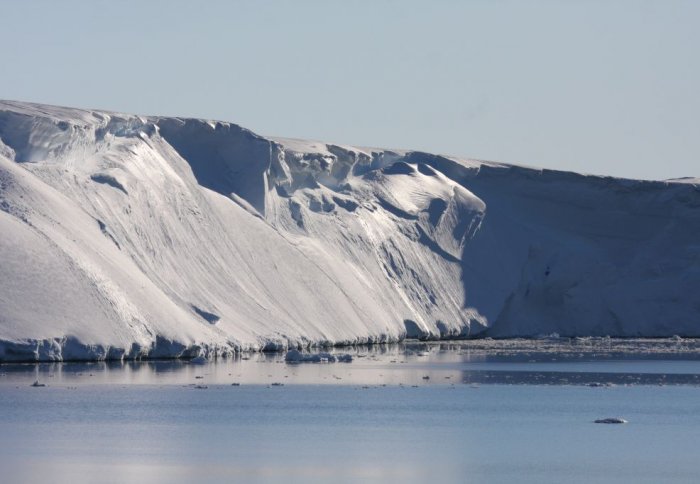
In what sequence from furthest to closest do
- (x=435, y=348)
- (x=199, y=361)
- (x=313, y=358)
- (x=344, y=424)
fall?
1. (x=435, y=348)
2. (x=313, y=358)
3. (x=199, y=361)
4. (x=344, y=424)

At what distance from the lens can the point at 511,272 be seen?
70.7m

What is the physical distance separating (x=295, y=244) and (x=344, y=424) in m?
31.6

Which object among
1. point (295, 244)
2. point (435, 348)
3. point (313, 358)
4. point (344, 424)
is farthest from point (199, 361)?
point (344, 424)

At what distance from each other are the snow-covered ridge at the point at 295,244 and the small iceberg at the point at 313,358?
7.11 ft

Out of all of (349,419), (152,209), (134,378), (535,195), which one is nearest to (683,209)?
(535,195)

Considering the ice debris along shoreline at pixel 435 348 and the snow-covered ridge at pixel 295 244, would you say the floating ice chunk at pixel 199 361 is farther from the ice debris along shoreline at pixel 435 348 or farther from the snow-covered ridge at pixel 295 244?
the snow-covered ridge at pixel 295 244

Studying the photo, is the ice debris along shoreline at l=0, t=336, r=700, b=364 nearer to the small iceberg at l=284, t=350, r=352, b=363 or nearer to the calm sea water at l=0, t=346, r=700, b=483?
the small iceberg at l=284, t=350, r=352, b=363

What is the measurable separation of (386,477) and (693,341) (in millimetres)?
46425

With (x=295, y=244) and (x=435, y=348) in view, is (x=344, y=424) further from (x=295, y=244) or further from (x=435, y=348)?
(x=295, y=244)

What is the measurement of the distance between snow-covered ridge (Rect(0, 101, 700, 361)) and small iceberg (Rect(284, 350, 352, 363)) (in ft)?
7.11

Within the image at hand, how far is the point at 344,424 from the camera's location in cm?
3108

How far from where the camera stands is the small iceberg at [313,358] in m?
49.2

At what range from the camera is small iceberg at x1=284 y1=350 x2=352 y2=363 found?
161ft

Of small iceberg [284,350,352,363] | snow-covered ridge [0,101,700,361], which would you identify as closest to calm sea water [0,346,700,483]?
small iceberg [284,350,352,363]
